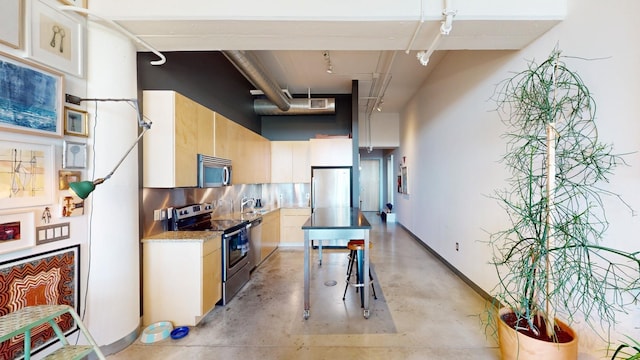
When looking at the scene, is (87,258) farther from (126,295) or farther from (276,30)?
(276,30)

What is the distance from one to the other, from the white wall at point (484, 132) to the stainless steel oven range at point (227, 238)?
10.1 ft

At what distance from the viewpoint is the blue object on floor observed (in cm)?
245

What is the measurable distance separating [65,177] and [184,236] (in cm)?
108

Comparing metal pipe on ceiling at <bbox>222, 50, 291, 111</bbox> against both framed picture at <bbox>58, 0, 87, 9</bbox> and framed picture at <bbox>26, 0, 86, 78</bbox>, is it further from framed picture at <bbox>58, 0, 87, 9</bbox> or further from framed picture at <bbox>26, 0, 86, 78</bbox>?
framed picture at <bbox>26, 0, 86, 78</bbox>

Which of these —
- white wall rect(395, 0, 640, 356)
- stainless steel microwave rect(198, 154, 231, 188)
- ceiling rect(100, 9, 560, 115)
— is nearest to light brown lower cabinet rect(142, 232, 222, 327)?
stainless steel microwave rect(198, 154, 231, 188)

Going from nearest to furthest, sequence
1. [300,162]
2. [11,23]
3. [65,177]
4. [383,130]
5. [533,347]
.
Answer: [11,23] < [533,347] < [65,177] < [300,162] < [383,130]

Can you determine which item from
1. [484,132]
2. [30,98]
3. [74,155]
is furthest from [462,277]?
[30,98]

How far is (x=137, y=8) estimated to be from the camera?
6.72 feet

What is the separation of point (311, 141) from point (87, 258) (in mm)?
4097

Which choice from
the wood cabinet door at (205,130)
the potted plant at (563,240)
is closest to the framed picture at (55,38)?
the wood cabinet door at (205,130)

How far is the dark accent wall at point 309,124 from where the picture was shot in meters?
6.15

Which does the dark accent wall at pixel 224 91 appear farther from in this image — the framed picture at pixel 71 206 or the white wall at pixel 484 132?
the white wall at pixel 484 132

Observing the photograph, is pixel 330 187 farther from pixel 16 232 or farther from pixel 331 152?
pixel 16 232

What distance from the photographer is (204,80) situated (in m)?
3.64
